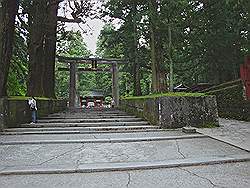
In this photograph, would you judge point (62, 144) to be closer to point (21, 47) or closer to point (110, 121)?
point (110, 121)

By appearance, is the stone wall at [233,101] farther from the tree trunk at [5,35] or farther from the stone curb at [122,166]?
the tree trunk at [5,35]

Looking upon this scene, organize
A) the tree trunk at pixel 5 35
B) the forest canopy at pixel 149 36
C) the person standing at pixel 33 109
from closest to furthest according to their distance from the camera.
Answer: the tree trunk at pixel 5 35, the person standing at pixel 33 109, the forest canopy at pixel 149 36

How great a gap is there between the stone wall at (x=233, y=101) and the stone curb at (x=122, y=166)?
806 cm

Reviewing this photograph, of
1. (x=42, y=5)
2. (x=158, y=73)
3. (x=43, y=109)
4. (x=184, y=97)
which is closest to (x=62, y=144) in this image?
(x=184, y=97)

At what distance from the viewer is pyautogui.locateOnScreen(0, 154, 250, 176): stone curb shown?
4531 mm

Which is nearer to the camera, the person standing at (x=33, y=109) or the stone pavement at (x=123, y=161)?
the stone pavement at (x=123, y=161)

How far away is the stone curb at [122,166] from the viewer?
178 inches

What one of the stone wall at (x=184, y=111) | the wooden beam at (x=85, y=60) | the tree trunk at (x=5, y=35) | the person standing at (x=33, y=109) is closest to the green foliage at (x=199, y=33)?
the stone wall at (x=184, y=111)

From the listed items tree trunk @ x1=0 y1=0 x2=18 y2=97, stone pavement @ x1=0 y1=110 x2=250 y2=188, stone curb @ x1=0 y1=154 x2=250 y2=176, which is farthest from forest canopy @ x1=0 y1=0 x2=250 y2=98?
stone curb @ x1=0 y1=154 x2=250 y2=176

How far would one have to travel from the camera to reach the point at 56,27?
16.8m

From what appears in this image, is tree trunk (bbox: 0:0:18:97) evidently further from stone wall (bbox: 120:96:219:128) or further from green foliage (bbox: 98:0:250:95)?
green foliage (bbox: 98:0:250:95)

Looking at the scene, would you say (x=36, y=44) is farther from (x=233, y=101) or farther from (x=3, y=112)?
(x=233, y=101)

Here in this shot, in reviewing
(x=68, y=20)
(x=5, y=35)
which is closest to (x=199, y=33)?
(x=68, y=20)

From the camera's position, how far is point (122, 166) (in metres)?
4.76
